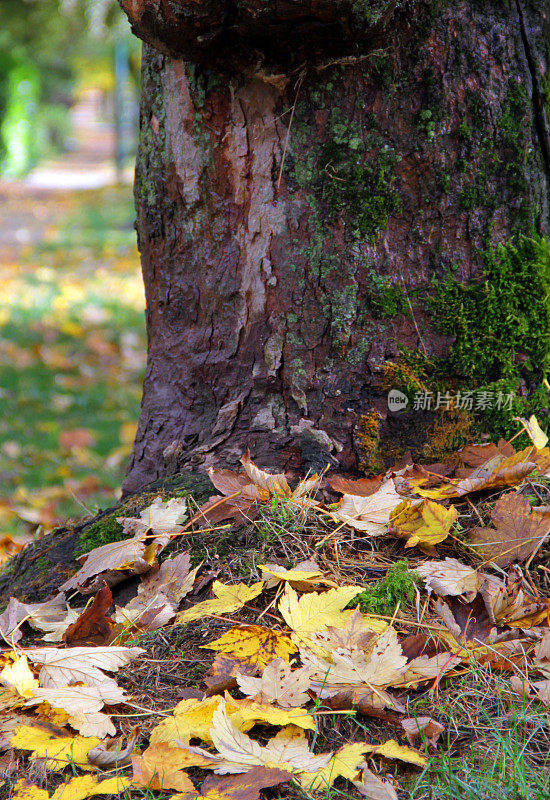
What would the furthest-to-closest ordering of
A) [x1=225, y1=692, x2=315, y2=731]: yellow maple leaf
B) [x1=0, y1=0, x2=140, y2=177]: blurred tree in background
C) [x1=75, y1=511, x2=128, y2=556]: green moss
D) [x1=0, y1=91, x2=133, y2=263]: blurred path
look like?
1. [x1=0, y1=91, x2=133, y2=263]: blurred path
2. [x1=0, y1=0, x2=140, y2=177]: blurred tree in background
3. [x1=75, y1=511, x2=128, y2=556]: green moss
4. [x1=225, y1=692, x2=315, y2=731]: yellow maple leaf

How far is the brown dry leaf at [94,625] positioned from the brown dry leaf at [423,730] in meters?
0.70

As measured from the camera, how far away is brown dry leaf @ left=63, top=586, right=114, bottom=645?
160cm

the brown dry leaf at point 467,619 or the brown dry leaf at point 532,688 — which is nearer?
the brown dry leaf at point 532,688

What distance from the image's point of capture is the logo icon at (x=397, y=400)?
2004 mm

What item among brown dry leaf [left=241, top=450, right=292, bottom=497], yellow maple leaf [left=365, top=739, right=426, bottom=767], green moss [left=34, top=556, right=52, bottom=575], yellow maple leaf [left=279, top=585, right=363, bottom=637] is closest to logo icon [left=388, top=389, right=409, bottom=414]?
brown dry leaf [left=241, top=450, right=292, bottom=497]

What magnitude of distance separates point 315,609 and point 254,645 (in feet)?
Answer: 0.50

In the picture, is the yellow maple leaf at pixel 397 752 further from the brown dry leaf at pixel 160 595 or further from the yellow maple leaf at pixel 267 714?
the brown dry leaf at pixel 160 595

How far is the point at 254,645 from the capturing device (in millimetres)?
1473

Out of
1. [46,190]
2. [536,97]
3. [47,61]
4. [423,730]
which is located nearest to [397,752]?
[423,730]

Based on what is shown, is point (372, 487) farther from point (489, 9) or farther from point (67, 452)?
point (67, 452)

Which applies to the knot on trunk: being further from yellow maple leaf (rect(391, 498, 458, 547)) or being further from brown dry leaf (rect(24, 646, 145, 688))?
brown dry leaf (rect(24, 646, 145, 688))

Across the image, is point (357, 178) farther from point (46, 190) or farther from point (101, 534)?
point (46, 190)

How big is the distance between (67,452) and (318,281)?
105 inches

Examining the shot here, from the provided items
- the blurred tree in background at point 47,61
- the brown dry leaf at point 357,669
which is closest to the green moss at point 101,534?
the brown dry leaf at point 357,669
